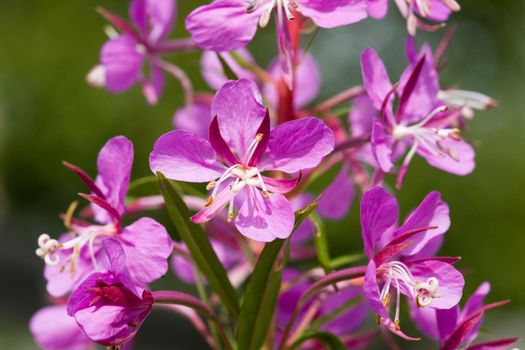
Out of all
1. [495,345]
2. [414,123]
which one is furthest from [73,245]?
[495,345]

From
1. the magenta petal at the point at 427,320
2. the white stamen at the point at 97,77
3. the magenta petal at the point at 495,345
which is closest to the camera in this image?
the magenta petal at the point at 495,345

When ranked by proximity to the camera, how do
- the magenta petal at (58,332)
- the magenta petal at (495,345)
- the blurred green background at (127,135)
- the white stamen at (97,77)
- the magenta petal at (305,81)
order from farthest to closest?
the blurred green background at (127,135)
the magenta petal at (305,81)
the white stamen at (97,77)
the magenta petal at (58,332)
the magenta petal at (495,345)

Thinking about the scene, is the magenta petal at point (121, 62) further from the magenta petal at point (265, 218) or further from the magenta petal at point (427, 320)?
the magenta petal at point (427, 320)

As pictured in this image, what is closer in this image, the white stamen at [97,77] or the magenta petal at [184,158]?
the magenta petal at [184,158]

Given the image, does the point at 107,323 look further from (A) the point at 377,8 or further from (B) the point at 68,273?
(A) the point at 377,8

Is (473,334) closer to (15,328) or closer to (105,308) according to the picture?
(105,308)

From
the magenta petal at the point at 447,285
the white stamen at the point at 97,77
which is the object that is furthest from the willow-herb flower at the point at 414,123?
the white stamen at the point at 97,77

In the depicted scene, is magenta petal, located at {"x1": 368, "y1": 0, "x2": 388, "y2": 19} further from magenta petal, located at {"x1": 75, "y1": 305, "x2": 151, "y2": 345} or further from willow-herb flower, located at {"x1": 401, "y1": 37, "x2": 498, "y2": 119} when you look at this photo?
magenta petal, located at {"x1": 75, "y1": 305, "x2": 151, "y2": 345}

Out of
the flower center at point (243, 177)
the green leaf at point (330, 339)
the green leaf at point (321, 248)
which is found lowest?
the green leaf at point (330, 339)
